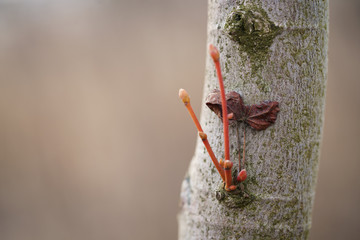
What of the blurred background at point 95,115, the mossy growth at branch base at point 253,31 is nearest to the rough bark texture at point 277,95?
the mossy growth at branch base at point 253,31

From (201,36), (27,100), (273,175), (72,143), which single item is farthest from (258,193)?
(27,100)

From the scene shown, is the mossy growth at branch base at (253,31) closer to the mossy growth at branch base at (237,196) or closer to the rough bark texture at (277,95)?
the rough bark texture at (277,95)

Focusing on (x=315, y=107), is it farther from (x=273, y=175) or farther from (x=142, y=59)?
(x=142, y=59)

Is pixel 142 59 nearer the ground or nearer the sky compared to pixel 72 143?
nearer the sky

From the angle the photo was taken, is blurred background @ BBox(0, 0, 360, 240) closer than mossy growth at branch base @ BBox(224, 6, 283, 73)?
No

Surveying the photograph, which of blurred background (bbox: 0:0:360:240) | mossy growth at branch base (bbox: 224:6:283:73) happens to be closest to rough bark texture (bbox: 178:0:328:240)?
mossy growth at branch base (bbox: 224:6:283:73)

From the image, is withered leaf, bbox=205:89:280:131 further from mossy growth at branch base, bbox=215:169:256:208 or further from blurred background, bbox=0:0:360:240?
blurred background, bbox=0:0:360:240

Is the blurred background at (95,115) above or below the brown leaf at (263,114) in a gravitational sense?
below
